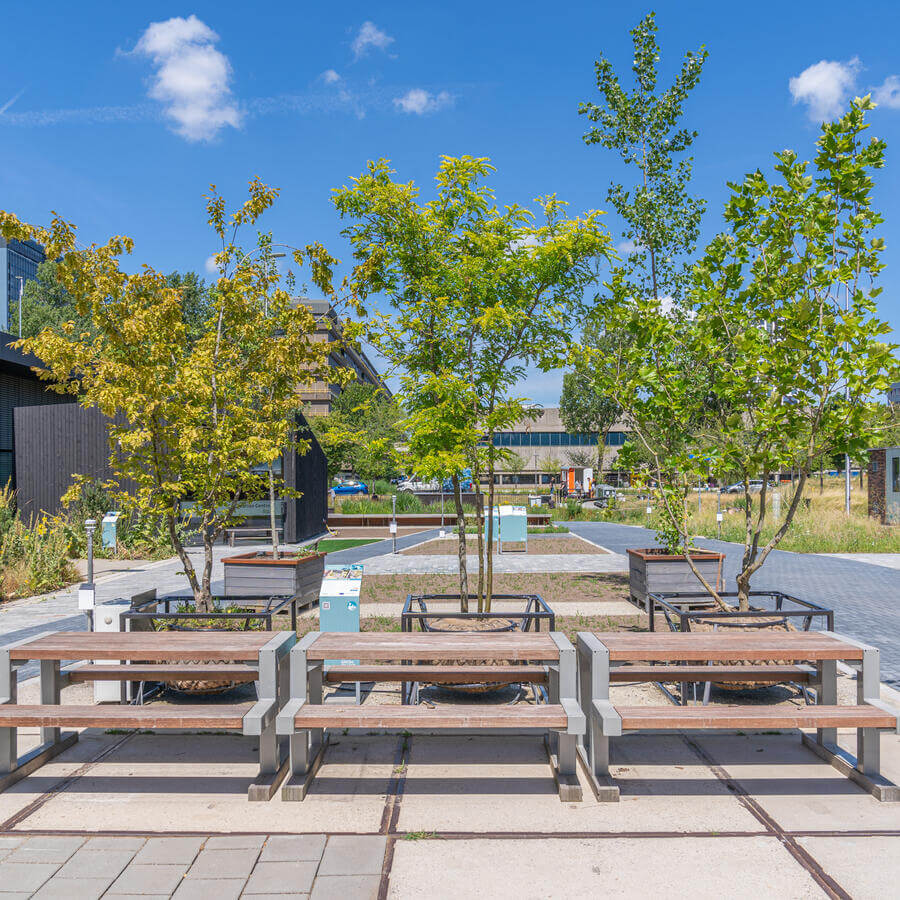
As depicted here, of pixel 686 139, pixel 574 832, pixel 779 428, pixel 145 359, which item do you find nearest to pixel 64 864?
pixel 574 832

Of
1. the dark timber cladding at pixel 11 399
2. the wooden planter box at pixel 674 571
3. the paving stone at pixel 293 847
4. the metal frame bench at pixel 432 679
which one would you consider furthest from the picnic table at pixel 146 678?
the dark timber cladding at pixel 11 399

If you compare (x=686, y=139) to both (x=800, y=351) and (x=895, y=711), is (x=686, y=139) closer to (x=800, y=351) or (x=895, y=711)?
(x=800, y=351)

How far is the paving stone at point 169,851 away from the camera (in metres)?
3.44

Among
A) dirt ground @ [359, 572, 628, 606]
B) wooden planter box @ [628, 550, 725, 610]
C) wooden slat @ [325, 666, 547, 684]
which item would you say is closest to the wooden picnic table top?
wooden slat @ [325, 666, 547, 684]

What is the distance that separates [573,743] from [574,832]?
1.94 feet

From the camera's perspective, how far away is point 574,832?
3727 millimetres

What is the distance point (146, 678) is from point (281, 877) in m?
2.02

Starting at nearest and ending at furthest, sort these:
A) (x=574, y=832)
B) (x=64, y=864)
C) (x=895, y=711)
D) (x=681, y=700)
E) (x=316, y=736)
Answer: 1. (x=64, y=864)
2. (x=574, y=832)
3. (x=895, y=711)
4. (x=316, y=736)
5. (x=681, y=700)

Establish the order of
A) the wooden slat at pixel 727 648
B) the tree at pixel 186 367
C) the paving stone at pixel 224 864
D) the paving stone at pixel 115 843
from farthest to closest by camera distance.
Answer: the tree at pixel 186 367 < the wooden slat at pixel 727 648 < the paving stone at pixel 115 843 < the paving stone at pixel 224 864

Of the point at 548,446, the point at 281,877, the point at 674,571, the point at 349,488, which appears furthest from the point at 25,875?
the point at 548,446

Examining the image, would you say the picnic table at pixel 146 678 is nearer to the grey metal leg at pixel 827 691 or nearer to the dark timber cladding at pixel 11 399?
the grey metal leg at pixel 827 691

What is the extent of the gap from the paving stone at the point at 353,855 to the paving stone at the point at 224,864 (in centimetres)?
35

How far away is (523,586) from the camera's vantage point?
11883 millimetres

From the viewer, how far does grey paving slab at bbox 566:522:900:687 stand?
843 cm
